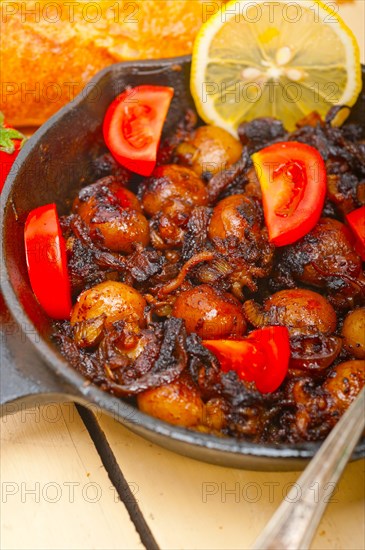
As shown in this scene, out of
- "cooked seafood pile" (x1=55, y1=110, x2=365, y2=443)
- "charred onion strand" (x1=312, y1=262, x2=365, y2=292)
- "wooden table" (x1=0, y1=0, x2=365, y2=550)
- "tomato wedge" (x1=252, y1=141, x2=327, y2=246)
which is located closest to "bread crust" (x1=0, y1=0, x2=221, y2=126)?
"cooked seafood pile" (x1=55, y1=110, x2=365, y2=443)

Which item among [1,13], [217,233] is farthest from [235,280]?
[1,13]

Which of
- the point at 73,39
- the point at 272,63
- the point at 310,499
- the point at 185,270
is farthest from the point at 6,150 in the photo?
the point at 310,499

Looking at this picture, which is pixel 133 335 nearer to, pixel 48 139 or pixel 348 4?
pixel 48 139

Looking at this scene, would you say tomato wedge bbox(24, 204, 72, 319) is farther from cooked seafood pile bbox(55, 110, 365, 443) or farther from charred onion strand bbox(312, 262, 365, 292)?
charred onion strand bbox(312, 262, 365, 292)

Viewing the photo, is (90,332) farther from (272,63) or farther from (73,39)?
(73,39)

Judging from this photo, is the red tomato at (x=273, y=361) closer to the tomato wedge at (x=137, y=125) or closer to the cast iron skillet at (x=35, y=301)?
the cast iron skillet at (x=35, y=301)

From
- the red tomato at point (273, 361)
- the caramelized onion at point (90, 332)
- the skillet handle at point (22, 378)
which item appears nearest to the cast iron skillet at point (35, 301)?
the skillet handle at point (22, 378)
